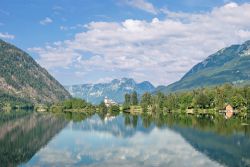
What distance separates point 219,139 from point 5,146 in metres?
51.6

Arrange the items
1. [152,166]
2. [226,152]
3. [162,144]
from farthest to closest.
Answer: [162,144], [226,152], [152,166]

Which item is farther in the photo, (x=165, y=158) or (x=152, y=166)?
(x=165, y=158)

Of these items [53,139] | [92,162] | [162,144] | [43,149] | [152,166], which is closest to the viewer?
[152,166]

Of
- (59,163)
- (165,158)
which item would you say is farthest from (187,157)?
(59,163)

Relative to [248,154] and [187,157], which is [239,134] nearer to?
[248,154]

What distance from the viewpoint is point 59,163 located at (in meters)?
65.6

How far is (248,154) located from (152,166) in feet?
73.1

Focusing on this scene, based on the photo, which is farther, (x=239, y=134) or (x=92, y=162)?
(x=239, y=134)

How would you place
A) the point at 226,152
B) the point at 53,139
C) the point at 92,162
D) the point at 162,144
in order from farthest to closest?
the point at 53,139
the point at 162,144
the point at 226,152
the point at 92,162

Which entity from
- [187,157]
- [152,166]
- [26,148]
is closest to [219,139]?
[187,157]

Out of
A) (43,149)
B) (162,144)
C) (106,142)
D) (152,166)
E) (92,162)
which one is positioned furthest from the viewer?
(106,142)

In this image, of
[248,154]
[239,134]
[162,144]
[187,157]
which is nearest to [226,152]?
[248,154]

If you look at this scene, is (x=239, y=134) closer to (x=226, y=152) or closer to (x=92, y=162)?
(x=226, y=152)

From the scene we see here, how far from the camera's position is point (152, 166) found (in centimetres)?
6188
